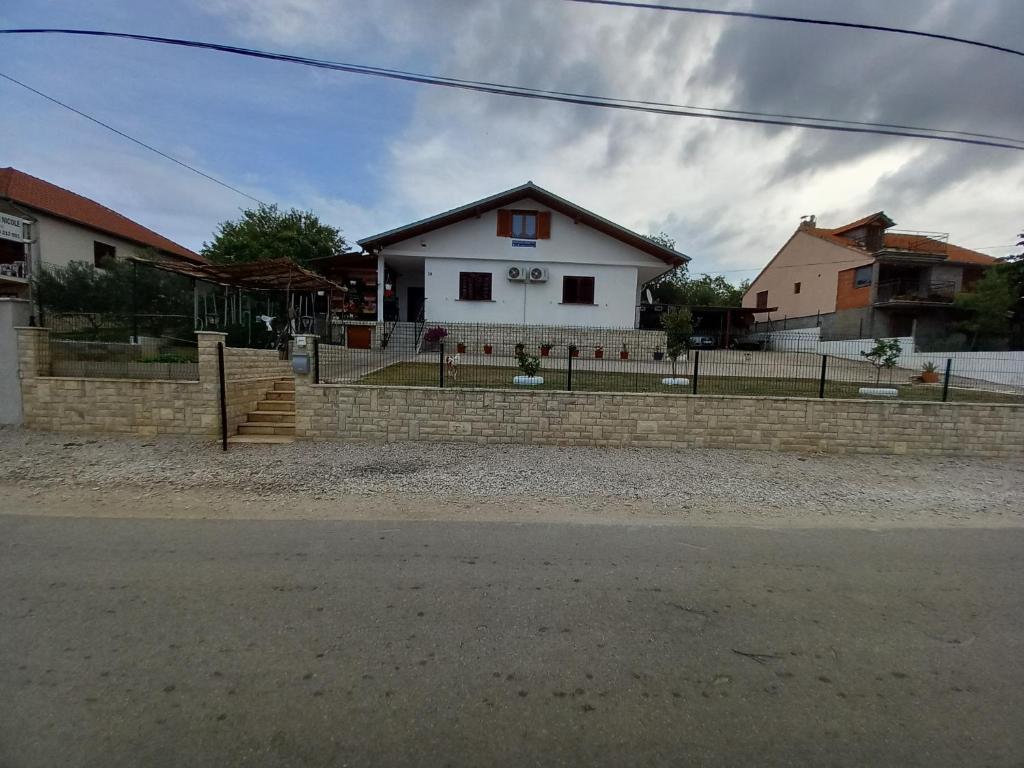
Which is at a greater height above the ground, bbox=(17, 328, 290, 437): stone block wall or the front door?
the front door

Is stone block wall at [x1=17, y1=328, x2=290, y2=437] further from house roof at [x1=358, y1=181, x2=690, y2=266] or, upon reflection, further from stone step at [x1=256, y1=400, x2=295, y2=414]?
house roof at [x1=358, y1=181, x2=690, y2=266]

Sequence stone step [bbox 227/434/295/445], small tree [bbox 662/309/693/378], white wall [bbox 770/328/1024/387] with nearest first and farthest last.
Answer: stone step [bbox 227/434/295/445] → white wall [bbox 770/328/1024/387] → small tree [bbox 662/309/693/378]

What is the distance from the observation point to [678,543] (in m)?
4.34

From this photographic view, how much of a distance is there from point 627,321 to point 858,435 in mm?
14143

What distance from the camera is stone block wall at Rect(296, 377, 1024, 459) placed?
8188 millimetres

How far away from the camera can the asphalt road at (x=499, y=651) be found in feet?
6.70

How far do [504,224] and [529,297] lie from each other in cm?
357

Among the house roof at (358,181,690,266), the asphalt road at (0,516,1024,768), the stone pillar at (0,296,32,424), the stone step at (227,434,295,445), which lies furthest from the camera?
the house roof at (358,181,690,266)

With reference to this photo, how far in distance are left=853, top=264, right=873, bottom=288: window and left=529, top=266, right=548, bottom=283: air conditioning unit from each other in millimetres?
21837

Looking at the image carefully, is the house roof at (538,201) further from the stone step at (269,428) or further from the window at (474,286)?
the stone step at (269,428)

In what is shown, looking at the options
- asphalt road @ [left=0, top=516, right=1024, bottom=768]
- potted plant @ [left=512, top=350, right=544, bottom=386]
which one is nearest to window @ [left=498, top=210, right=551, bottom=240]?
potted plant @ [left=512, top=350, right=544, bottom=386]

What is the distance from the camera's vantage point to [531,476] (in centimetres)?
656

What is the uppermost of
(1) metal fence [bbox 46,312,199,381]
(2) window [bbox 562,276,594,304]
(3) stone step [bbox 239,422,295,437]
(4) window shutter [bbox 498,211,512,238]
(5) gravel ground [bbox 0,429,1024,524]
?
(4) window shutter [bbox 498,211,512,238]

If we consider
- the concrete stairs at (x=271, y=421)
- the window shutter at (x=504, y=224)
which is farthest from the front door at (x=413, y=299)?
the concrete stairs at (x=271, y=421)
